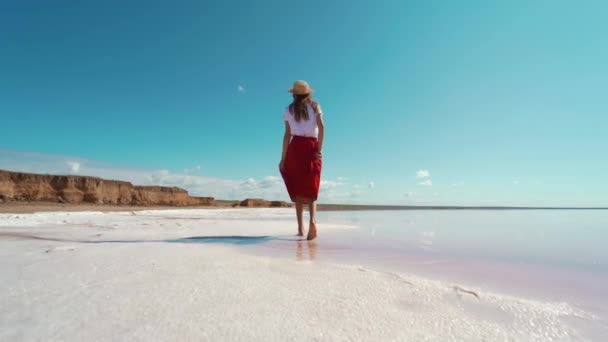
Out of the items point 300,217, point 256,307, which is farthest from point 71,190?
point 256,307

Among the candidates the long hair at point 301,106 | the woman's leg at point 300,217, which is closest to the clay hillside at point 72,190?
the woman's leg at point 300,217

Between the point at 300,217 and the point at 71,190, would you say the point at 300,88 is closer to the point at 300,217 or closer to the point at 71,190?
the point at 300,217

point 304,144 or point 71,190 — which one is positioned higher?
point 71,190

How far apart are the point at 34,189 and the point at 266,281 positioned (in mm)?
25165

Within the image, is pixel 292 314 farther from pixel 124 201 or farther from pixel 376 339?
pixel 124 201

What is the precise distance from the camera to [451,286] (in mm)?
1144

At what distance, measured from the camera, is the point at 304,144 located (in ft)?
9.93

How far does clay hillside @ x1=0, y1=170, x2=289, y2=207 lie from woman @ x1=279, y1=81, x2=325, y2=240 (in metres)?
21.4

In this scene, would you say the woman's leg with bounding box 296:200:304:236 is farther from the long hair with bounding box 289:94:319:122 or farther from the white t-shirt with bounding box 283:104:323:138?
the long hair with bounding box 289:94:319:122

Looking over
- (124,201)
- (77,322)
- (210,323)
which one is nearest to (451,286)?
(210,323)

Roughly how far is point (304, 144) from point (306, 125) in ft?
0.65

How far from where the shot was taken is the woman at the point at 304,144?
3.02 m

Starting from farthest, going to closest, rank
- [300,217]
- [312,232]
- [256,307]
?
[300,217], [312,232], [256,307]

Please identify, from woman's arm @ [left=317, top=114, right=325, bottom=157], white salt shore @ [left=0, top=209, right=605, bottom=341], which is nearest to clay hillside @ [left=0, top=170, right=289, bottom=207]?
woman's arm @ [left=317, top=114, right=325, bottom=157]
